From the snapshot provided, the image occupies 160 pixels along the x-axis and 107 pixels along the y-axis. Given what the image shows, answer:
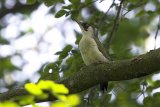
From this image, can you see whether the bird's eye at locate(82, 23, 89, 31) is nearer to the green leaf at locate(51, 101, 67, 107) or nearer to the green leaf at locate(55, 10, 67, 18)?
the green leaf at locate(55, 10, 67, 18)

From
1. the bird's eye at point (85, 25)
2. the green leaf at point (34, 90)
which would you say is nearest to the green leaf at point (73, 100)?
the green leaf at point (34, 90)

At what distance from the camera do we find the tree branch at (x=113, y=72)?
12.1ft

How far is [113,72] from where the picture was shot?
382 centimetres

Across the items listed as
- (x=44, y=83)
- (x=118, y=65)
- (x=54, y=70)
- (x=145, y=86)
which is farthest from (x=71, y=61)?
(x=44, y=83)

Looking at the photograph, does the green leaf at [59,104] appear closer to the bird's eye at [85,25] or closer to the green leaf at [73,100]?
the green leaf at [73,100]

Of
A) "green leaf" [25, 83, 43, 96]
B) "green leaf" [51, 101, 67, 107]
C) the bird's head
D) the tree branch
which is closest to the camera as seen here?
"green leaf" [51, 101, 67, 107]

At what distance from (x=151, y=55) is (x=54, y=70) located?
4.36ft

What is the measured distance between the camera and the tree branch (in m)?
3.68

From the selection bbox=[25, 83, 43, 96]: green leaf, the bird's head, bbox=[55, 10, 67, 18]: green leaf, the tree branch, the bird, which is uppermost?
the bird's head

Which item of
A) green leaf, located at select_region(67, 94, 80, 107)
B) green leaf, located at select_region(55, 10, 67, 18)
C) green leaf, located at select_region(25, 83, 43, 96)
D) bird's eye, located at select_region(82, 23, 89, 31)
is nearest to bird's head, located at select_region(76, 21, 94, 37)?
bird's eye, located at select_region(82, 23, 89, 31)

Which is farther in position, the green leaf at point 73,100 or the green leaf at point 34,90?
the green leaf at point 34,90

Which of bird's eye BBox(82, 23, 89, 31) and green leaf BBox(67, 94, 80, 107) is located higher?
bird's eye BBox(82, 23, 89, 31)

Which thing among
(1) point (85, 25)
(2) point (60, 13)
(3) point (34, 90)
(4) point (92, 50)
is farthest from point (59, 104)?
(1) point (85, 25)

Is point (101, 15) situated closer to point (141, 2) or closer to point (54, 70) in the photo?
point (141, 2)
